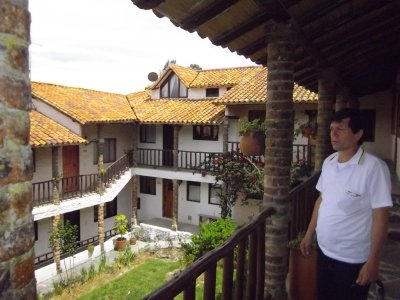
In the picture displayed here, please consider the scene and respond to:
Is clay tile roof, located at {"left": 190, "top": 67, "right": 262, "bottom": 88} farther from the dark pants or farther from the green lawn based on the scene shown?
the dark pants

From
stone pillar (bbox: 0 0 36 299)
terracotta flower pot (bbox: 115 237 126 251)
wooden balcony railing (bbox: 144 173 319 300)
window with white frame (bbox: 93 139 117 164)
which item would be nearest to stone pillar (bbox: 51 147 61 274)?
terracotta flower pot (bbox: 115 237 126 251)

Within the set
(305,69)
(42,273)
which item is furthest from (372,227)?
(42,273)

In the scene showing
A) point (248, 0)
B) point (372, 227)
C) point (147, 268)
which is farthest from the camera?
point (147, 268)

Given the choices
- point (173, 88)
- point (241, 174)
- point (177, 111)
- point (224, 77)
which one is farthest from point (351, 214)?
point (173, 88)

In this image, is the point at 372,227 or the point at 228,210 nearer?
the point at 372,227

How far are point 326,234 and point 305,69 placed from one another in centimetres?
412

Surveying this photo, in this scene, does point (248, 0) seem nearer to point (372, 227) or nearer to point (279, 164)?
point (279, 164)

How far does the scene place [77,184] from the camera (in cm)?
1602

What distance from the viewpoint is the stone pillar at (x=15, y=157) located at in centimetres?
102

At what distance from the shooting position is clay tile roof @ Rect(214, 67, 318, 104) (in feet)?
43.0

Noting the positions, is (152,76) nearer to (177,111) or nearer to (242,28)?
(177,111)

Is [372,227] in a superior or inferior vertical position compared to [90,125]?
inferior

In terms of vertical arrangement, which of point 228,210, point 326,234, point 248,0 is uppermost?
point 248,0

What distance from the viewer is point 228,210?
1327 centimetres
